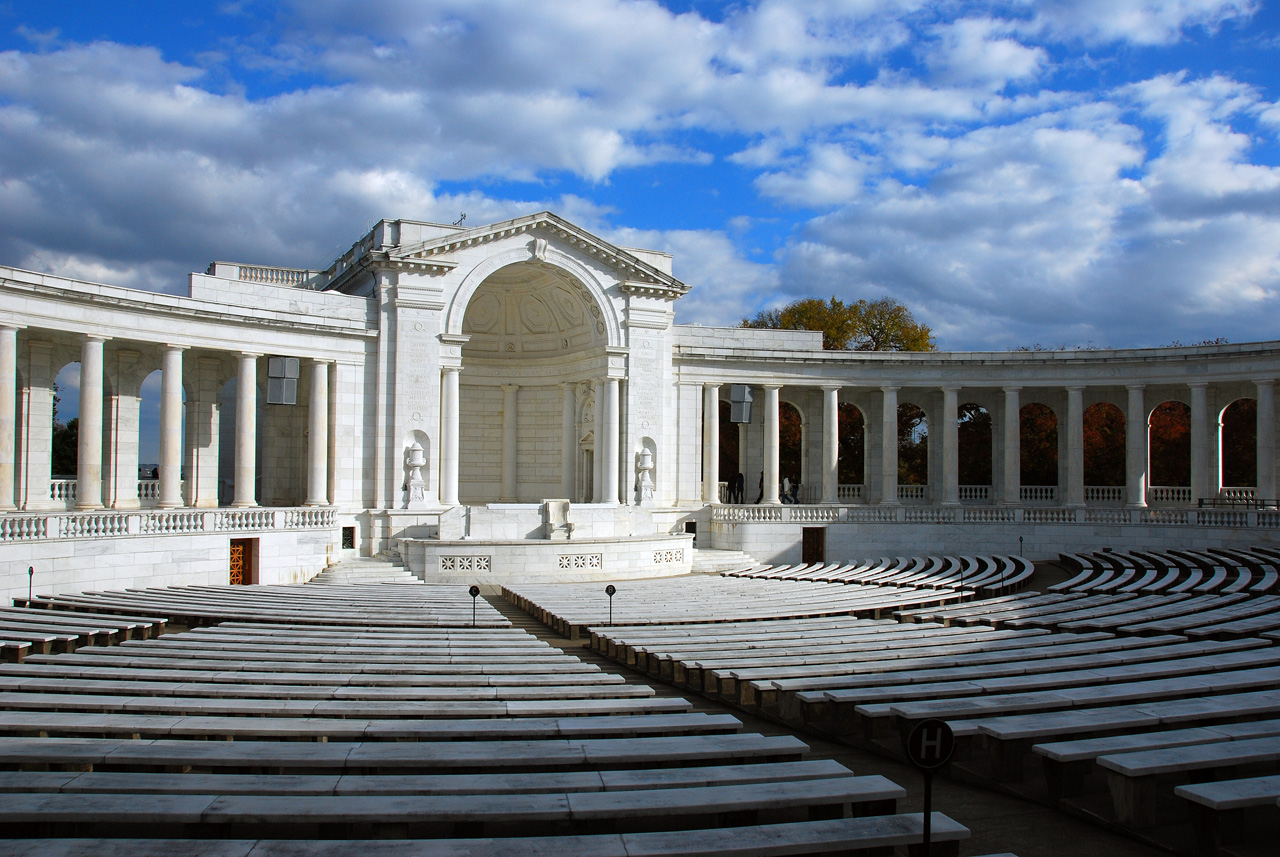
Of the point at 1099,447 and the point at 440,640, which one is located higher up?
the point at 1099,447

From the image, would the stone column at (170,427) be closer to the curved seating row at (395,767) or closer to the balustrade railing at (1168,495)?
the curved seating row at (395,767)

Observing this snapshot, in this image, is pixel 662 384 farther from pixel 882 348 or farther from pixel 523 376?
pixel 882 348

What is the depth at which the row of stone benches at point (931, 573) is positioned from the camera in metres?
30.0

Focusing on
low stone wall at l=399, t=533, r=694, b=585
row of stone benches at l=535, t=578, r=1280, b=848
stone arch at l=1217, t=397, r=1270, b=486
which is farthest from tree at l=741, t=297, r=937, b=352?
row of stone benches at l=535, t=578, r=1280, b=848

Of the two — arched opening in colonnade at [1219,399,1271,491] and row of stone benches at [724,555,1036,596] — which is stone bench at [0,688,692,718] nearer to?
row of stone benches at [724,555,1036,596]

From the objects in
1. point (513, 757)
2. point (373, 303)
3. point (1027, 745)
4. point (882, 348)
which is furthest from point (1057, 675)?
point (882, 348)

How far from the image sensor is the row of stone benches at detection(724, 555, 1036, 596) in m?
30.0

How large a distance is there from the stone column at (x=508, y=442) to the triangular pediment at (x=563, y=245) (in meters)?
10.1

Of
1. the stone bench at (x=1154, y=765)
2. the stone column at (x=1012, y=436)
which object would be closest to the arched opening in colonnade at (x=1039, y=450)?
the stone column at (x=1012, y=436)

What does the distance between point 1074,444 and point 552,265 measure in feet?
94.9

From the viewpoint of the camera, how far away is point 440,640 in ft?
54.9

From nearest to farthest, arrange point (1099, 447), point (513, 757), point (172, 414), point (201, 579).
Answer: point (513, 757), point (201, 579), point (172, 414), point (1099, 447)

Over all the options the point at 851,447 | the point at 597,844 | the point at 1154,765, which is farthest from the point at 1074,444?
the point at 597,844

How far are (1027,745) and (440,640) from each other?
33.2ft
